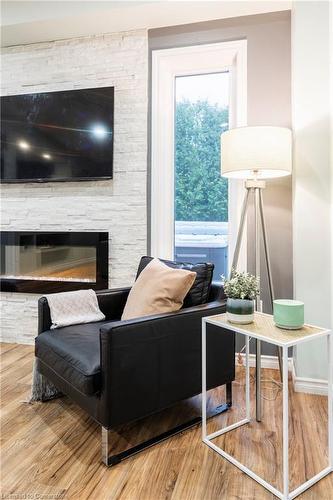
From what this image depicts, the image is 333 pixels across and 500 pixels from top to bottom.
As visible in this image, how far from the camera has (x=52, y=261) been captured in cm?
300

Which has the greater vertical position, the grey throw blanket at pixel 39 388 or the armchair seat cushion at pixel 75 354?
the armchair seat cushion at pixel 75 354

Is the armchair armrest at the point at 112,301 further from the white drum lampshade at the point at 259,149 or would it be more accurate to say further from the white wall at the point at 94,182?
the white drum lampshade at the point at 259,149

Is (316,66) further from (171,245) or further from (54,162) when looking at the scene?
(54,162)

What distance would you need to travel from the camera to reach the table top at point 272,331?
4.40ft

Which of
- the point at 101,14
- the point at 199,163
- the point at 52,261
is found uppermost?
the point at 101,14

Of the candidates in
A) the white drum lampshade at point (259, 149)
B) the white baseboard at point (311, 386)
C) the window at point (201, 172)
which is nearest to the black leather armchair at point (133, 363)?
the white baseboard at point (311, 386)

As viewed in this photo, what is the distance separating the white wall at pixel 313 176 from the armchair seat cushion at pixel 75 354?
130 cm

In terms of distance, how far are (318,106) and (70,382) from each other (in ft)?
6.81

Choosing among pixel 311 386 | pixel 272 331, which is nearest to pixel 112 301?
pixel 272 331

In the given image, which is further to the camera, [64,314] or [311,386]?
[311,386]

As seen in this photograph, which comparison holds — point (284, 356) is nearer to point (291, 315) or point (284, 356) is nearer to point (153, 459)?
point (291, 315)

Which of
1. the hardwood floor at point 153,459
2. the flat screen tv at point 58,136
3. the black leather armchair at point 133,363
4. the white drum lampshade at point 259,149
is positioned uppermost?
the flat screen tv at point 58,136

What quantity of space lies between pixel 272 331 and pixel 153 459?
765 millimetres

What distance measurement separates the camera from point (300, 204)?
7.08 ft
